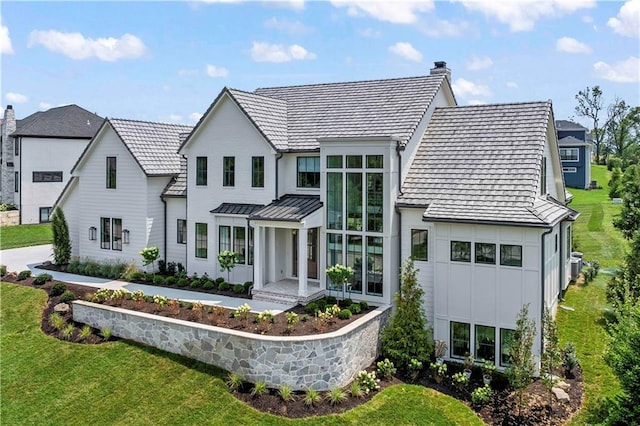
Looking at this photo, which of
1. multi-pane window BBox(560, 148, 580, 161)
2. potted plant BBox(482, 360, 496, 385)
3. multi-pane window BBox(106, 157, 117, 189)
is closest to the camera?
potted plant BBox(482, 360, 496, 385)

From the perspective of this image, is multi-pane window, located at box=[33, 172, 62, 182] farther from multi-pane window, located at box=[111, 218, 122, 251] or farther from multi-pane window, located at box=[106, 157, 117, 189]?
multi-pane window, located at box=[111, 218, 122, 251]

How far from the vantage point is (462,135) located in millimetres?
19500

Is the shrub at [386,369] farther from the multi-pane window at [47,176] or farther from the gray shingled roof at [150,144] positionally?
the multi-pane window at [47,176]

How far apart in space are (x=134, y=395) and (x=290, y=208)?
801 centimetres

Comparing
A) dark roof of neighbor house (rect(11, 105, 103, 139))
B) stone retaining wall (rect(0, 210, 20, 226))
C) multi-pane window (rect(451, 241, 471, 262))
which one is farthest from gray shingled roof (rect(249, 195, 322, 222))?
stone retaining wall (rect(0, 210, 20, 226))

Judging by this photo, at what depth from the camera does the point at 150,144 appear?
24516 millimetres

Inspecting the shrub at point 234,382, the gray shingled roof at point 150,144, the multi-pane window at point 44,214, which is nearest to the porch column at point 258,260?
the shrub at point 234,382

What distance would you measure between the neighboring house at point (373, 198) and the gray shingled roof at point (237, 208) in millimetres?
61

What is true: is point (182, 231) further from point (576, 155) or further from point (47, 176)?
point (576, 155)

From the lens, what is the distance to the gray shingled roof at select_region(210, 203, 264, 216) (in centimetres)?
2050

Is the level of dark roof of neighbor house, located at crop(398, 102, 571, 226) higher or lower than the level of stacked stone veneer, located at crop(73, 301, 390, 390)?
higher

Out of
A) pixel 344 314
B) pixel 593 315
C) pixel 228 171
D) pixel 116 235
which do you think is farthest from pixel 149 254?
pixel 593 315

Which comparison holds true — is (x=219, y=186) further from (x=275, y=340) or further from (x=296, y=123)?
(x=275, y=340)

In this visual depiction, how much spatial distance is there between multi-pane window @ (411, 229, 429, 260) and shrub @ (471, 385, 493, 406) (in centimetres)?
457
